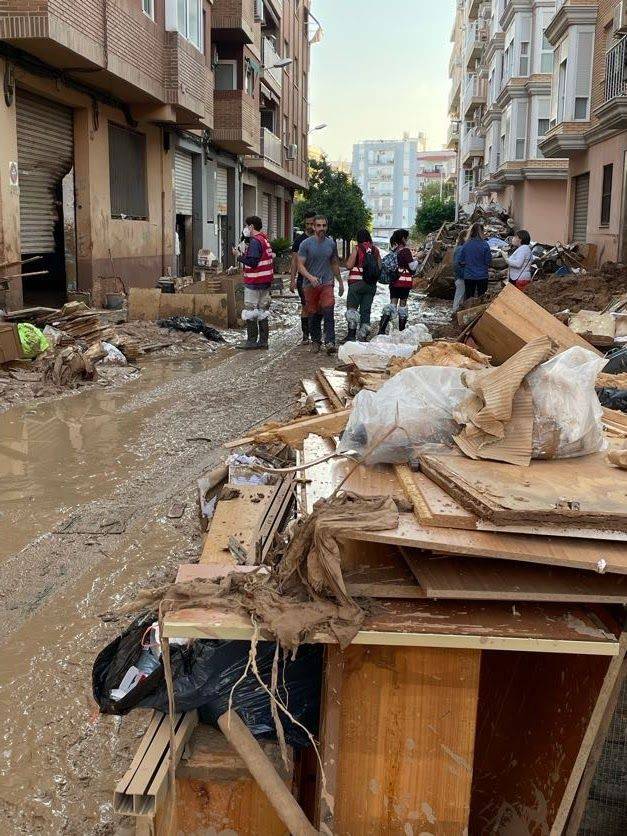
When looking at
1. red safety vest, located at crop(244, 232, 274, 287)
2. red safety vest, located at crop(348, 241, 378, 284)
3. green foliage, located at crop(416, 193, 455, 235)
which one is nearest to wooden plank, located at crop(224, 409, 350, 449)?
red safety vest, located at crop(348, 241, 378, 284)

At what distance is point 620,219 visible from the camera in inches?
802

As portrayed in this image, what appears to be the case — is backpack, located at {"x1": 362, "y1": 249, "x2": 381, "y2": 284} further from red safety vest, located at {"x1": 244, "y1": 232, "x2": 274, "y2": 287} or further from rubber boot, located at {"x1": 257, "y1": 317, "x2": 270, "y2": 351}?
rubber boot, located at {"x1": 257, "y1": 317, "x2": 270, "y2": 351}

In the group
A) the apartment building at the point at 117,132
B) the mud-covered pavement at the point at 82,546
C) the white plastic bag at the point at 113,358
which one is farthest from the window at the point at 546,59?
the mud-covered pavement at the point at 82,546

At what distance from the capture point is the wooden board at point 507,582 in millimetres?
2195

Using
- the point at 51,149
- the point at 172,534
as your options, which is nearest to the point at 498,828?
the point at 172,534

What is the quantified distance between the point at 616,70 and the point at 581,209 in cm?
668

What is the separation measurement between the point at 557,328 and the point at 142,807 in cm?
439

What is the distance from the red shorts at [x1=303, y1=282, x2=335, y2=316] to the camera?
12.1 metres

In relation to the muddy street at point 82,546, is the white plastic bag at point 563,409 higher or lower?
higher

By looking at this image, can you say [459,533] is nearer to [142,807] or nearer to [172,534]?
[142,807]

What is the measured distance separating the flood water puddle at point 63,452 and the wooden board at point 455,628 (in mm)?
2783

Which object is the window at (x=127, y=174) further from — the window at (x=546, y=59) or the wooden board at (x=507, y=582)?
the window at (x=546, y=59)

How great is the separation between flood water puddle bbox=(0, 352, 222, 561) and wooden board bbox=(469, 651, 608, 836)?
9.55ft

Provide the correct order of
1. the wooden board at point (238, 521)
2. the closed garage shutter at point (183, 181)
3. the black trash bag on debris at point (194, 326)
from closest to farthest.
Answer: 1. the wooden board at point (238, 521)
2. the black trash bag on debris at point (194, 326)
3. the closed garage shutter at point (183, 181)
